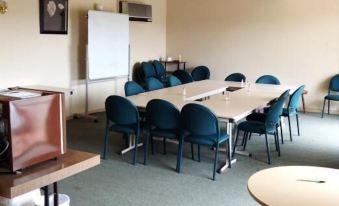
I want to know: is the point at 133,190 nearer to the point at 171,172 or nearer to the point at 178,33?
the point at 171,172

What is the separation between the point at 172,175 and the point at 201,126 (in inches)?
25.1

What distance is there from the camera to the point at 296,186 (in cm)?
187

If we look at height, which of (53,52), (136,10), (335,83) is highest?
(136,10)

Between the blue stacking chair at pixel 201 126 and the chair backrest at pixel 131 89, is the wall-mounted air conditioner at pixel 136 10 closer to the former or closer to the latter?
the chair backrest at pixel 131 89

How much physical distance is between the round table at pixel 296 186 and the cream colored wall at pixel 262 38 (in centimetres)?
587

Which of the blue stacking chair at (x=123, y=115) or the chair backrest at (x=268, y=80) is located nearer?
the blue stacking chair at (x=123, y=115)

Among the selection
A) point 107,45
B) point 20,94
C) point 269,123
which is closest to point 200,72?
point 107,45

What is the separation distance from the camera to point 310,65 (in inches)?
297

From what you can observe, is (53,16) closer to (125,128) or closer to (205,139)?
(125,128)

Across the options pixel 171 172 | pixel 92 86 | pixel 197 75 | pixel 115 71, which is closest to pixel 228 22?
pixel 197 75

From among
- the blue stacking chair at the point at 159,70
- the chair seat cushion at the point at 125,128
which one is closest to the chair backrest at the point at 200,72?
the blue stacking chair at the point at 159,70

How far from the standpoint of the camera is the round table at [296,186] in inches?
67.8

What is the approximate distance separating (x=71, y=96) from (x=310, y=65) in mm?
4583

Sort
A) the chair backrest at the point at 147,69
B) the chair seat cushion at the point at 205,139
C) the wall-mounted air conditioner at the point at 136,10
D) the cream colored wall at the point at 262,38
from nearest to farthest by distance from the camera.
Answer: the chair seat cushion at the point at 205,139 → the cream colored wall at the point at 262,38 → the wall-mounted air conditioner at the point at 136,10 → the chair backrest at the point at 147,69
